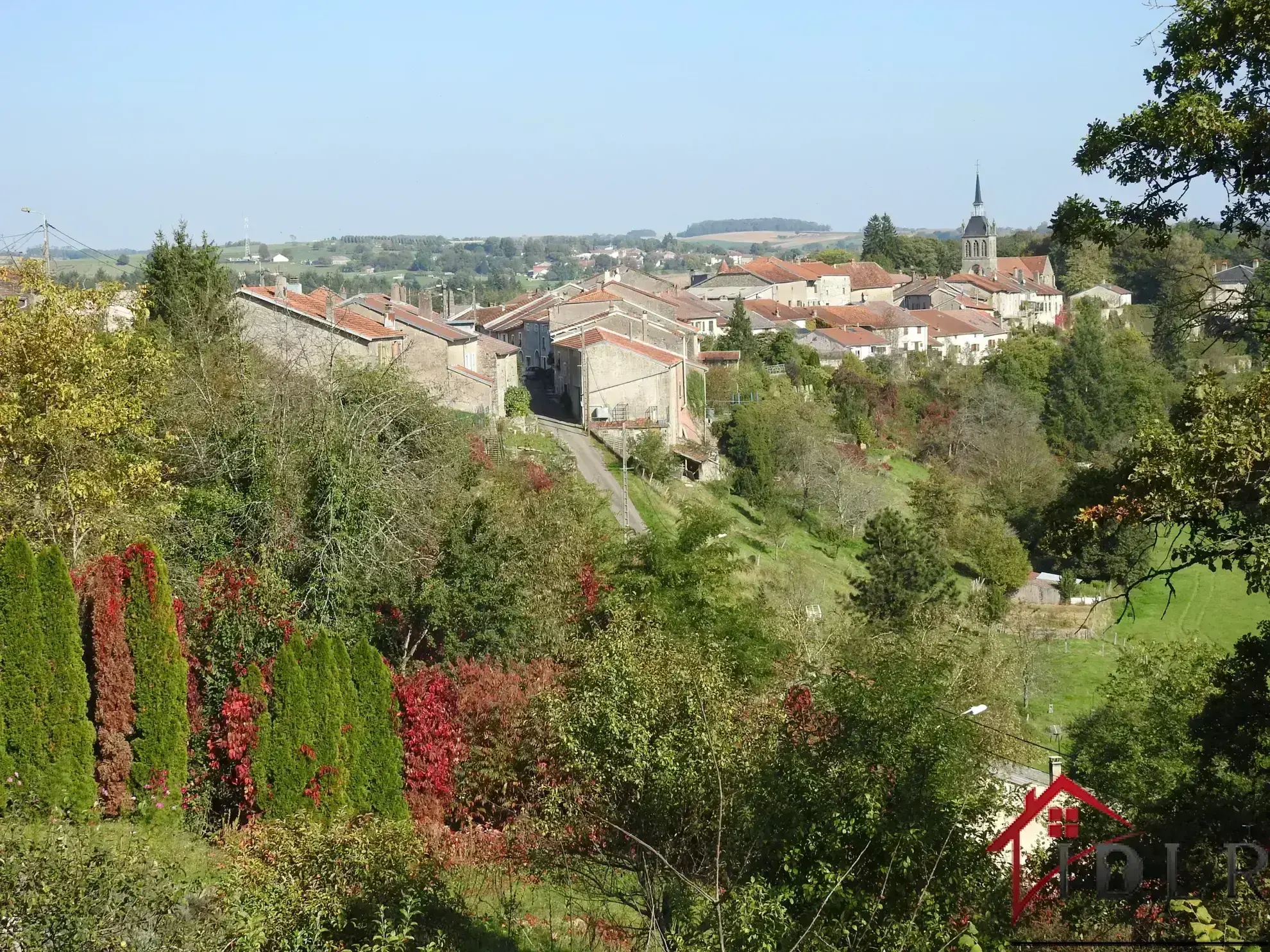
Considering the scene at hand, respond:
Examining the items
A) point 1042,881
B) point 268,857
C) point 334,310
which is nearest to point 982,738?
point 1042,881

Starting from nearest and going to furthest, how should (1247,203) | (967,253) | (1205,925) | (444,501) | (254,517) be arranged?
(1205,925) → (1247,203) → (254,517) → (444,501) → (967,253)

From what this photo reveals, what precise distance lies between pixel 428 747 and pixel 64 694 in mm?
4130

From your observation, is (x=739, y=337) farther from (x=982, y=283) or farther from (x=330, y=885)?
(x=330, y=885)

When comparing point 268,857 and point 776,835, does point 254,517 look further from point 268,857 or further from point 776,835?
point 776,835

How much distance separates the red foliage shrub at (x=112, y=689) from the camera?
13984 millimetres

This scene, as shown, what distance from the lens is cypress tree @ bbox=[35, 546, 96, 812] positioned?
13.5 m

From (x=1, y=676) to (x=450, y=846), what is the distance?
4972 millimetres

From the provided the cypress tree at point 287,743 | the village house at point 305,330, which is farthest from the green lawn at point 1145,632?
the cypress tree at point 287,743

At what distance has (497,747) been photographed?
589 inches

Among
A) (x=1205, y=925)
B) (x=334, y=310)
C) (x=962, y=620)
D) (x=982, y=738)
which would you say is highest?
(x=334, y=310)

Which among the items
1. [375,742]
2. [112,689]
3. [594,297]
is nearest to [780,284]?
[594,297]

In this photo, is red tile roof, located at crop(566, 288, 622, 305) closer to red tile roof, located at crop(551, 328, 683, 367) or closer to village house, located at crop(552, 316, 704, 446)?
red tile roof, located at crop(551, 328, 683, 367)

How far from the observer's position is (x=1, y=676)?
44.0ft

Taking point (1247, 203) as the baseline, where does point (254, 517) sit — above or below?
below
